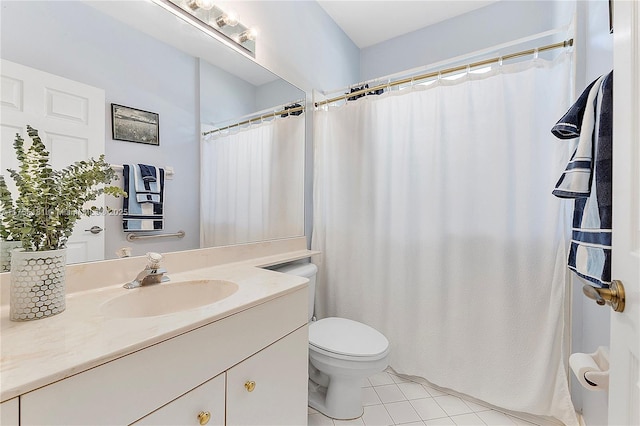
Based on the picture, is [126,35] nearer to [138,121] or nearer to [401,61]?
[138,121]

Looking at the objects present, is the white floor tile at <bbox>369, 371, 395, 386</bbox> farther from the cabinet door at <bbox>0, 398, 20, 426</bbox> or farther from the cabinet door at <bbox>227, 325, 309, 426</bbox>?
the cabinet door at <bbox>0, 398, 20, 426</bbox>

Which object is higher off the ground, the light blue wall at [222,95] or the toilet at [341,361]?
the light blue wall at [222,95]

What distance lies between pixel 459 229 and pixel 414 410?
39.7 inches

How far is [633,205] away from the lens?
0.58m

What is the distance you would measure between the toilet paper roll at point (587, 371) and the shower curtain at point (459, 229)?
65cm

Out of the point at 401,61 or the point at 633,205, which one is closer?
the point at 633,205

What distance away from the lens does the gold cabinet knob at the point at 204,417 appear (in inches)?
28.4

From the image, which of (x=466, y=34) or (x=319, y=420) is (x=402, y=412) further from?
(x=466, y=34)

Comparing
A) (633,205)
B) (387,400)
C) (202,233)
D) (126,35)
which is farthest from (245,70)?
(387,400)

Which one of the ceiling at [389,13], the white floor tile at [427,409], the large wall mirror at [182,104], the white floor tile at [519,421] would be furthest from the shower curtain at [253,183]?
the white floor tile at [519,421]

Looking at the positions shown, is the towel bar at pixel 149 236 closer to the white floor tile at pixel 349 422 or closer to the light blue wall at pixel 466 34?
the white floor tile at pixel 349 422

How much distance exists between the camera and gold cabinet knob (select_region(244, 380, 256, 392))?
0.85 m

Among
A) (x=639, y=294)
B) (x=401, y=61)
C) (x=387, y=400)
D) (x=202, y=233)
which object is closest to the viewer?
(x=639, y=294)

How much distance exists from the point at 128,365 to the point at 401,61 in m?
2.56
